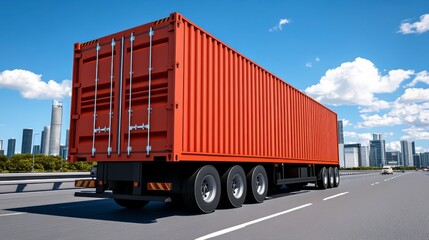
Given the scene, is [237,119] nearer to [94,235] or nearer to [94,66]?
[94,66]

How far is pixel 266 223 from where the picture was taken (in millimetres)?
6766

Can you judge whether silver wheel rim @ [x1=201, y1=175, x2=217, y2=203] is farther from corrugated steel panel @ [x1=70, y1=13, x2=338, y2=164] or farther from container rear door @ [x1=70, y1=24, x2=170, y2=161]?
container rear door @ [x1=70, y1=24, x2=170, y2=161]

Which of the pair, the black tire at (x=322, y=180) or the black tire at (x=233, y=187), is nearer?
the black tire at (x=233, y=187)

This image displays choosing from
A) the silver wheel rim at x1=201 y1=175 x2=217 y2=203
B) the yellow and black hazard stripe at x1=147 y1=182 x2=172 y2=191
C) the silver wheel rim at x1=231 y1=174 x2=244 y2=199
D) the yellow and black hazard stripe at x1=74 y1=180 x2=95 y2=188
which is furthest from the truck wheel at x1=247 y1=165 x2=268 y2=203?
the yellow and black hazard stripe at x1=74 y1=180 x2=95 y2=188

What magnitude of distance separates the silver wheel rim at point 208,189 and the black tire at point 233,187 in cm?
53

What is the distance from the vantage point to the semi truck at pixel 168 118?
7.57m

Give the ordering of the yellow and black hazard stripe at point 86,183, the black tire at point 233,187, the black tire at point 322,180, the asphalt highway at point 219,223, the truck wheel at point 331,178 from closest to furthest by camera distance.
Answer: the asphalt highway at point 219,223
the yellow and black hazard stripe at point 86,183
the black tire at point 233,187
the black tire at point 322,180
the truck wheel at point 331,178

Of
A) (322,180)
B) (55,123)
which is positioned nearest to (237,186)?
(322,180)

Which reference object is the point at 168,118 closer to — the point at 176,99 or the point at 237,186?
→ the point at 176,99

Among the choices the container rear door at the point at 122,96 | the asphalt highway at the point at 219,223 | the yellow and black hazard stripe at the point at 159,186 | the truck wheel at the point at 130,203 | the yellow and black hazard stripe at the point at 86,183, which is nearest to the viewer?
the asphalt highway at the point at 219,223

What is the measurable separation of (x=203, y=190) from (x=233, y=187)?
1399 millimetres

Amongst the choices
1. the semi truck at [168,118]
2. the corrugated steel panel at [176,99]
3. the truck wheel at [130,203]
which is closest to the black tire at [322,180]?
the corrugated steel panel at [176,99]

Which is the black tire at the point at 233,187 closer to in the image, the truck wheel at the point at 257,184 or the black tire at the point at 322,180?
the truck wheel at the point at 257,184

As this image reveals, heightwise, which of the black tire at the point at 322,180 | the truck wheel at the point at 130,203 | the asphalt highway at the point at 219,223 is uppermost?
the black tire at the point at 322,180
